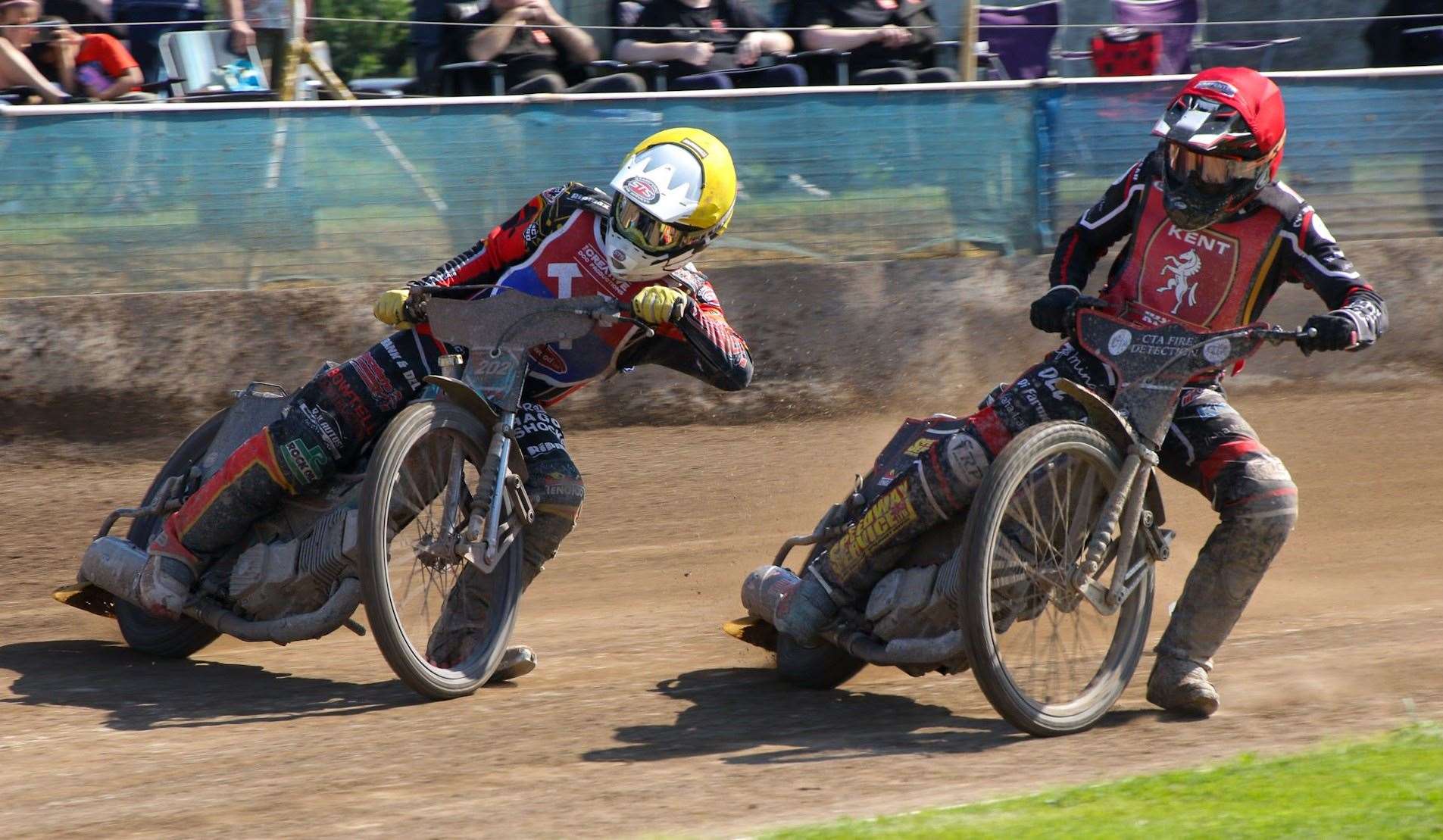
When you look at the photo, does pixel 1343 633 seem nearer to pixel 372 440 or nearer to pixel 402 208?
pixel 372 440

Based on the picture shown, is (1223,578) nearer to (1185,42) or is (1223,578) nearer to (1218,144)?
(1218,144)

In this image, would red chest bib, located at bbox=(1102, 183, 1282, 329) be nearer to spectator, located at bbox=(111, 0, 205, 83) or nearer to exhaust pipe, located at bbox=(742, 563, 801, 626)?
exhaust pipe, located at bbox=(742, 563, 801, 626)

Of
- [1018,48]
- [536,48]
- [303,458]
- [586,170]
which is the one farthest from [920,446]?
[1018,48]

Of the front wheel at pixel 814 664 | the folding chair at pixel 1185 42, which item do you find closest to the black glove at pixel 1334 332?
the front wheel at pixel 814 664

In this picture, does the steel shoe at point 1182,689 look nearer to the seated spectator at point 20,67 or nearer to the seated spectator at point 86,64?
the seated spectator at point 86,64

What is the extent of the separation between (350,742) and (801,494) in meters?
3.99

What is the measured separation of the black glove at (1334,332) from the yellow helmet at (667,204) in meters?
1.91

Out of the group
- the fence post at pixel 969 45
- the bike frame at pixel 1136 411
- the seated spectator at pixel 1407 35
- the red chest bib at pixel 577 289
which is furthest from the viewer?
the seated spectator at pixel 1407 35

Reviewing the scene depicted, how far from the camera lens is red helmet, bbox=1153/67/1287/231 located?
4.97m

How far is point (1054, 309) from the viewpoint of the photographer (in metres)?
5.31

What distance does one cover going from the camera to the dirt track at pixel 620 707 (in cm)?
428

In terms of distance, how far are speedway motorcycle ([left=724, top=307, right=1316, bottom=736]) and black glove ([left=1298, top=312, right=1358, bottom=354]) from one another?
1.6 inches

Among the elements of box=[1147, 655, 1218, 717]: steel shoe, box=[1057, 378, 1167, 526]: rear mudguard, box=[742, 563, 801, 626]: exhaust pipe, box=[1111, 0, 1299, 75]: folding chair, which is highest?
box=[1057, 378, 1167, 526]: rear mudguard

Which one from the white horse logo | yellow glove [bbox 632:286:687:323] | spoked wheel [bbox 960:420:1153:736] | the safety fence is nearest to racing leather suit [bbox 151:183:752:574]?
yellow glove [bbox 632:286:687:323]
